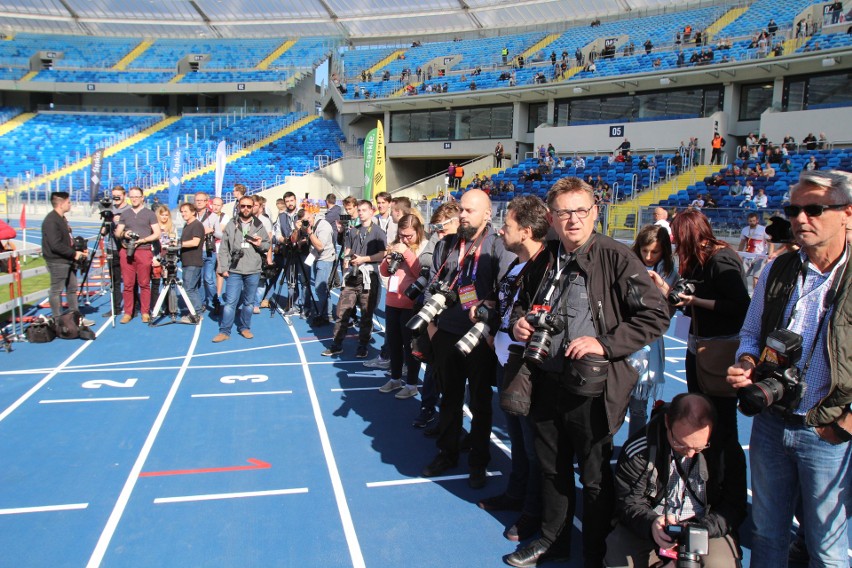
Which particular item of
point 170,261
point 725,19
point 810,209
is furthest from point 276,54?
point 810,209

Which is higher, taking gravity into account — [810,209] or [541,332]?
[810,209]

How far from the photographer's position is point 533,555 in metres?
3.44

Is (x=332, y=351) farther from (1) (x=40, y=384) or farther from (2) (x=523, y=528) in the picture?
(2) (x=523, y=528)

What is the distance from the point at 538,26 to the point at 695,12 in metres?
9.72

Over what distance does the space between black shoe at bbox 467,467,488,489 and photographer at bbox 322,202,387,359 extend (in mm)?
3469

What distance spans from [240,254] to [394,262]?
3.19m

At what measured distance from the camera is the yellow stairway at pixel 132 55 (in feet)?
147

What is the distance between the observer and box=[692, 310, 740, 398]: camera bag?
340 cm

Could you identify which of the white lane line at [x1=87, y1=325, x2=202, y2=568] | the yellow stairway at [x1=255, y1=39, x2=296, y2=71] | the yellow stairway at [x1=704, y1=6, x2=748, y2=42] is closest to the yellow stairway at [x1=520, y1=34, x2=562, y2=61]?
the yellow stairway at [x1=704, y1=6, x2=748, y2=42]

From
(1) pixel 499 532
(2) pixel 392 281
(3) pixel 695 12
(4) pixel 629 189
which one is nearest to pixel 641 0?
(3) pixel 695 12

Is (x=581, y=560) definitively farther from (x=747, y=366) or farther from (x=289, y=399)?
(x=289, y=399)

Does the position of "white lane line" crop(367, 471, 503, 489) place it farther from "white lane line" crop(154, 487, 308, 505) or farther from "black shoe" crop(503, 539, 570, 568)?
"black shoe" crop(503, 539, 570, 568)

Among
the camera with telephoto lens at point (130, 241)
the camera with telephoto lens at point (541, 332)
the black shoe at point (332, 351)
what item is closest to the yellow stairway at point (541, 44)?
the camera with telephoto lens at point (130, 241)

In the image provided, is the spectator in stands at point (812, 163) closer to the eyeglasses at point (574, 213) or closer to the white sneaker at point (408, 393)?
the white sneaker at point (408, 393)
